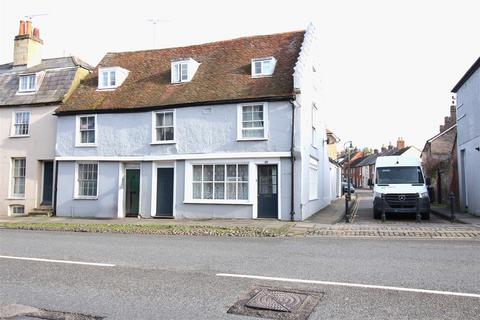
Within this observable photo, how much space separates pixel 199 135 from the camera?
18.9 metres

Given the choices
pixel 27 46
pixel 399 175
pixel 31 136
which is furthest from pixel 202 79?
pixel 27 46

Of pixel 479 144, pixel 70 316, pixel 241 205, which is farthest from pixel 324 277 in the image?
pixel 479 144

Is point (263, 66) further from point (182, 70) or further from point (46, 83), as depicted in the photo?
point (46, 83)

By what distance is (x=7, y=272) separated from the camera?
7.64 metres

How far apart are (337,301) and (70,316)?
3412 mm

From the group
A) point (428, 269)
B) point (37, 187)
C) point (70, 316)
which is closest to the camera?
point (70, 316)

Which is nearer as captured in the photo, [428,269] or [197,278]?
[197,278]

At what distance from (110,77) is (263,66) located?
8.24m

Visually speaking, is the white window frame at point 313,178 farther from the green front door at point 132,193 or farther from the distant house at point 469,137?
the green front door at point 132,193

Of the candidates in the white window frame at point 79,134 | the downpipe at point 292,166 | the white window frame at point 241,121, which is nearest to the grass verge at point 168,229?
the downpipe at point 292,166

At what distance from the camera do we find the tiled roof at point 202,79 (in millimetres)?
18344

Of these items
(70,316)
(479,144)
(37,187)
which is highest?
(479,144)

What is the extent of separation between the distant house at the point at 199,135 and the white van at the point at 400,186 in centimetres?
311

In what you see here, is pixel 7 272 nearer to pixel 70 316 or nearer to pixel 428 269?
pixel 70 316
